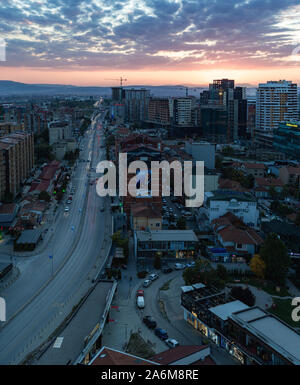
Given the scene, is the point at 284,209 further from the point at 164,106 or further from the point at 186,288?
the point at 164,106

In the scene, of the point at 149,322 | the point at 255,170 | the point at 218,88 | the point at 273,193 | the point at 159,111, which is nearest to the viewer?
the point at 149,322

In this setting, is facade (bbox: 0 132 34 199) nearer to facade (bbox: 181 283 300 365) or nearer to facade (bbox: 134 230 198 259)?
facade (bbox: 134 230 198 259)

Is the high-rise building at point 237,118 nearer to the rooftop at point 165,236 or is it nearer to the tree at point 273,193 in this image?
the tree at point 273,193

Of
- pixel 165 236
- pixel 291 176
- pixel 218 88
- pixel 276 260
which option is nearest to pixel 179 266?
pixel 165 236

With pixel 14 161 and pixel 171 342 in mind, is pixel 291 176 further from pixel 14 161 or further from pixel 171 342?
pixel 171 342

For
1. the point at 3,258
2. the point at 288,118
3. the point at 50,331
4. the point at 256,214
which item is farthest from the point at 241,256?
the point at 288,118

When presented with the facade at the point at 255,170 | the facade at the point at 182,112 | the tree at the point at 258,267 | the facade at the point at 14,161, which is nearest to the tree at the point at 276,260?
the tree at the point at 258,267
